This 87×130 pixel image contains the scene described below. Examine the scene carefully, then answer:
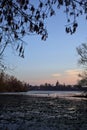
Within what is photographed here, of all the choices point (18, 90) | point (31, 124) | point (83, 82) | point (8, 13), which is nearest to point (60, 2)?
point (8, 13)

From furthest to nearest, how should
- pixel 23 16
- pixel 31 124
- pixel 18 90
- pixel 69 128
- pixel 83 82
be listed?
pixel 18 90 → pixel 83 82 → pixel 31 124 → pixel 69 128 → pixel 23 16

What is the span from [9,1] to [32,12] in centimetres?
53

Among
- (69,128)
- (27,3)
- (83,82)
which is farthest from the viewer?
(83,82)

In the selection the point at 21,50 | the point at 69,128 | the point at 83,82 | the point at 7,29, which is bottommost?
the point at 69,128

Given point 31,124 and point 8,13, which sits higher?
point 8,13

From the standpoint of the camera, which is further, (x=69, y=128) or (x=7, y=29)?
(x=69, y=128)

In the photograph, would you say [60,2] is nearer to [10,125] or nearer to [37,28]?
[37,28]

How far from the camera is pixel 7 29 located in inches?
327

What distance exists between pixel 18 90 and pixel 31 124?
100003 millimetres

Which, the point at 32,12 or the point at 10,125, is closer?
the point at 32,12

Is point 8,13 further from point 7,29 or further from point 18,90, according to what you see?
point 18,90

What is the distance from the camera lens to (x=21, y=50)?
25.8ft

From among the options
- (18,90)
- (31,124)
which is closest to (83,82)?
(18,90)

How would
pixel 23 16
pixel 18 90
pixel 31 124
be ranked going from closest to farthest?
pixel 23 16 → pixel 31 124 → pixel 18 90
